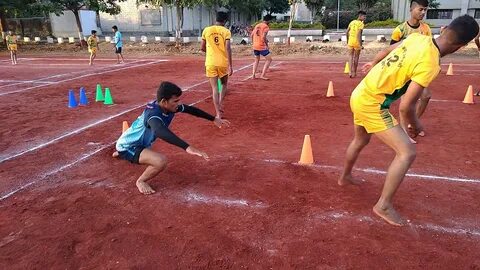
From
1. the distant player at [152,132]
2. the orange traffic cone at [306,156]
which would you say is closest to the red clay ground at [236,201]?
the orange traffic cone at [306,156]

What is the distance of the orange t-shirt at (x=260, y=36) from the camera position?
12.1m

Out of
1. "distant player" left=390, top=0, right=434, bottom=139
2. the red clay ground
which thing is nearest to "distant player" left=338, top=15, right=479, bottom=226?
the red clay ground

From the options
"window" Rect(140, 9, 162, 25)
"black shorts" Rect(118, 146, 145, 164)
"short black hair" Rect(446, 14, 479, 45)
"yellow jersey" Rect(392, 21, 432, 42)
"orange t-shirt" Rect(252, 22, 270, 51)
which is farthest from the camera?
"window" Rect(140, 9, 162, 25)

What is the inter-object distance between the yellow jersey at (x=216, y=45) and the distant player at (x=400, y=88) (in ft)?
13.7

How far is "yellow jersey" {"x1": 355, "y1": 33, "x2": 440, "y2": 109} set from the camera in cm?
320

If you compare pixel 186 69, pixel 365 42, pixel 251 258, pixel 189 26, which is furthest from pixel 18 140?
pixel 189 26

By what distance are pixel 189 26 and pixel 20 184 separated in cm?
3357

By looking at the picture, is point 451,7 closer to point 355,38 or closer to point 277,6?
point 277,6

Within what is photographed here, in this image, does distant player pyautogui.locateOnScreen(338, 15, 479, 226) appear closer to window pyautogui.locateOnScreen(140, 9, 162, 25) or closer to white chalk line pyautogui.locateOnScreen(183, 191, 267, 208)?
white chalk line pyautogui.locateOnScreen(183, 191, 267, 208)

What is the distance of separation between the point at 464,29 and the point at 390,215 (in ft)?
5.85

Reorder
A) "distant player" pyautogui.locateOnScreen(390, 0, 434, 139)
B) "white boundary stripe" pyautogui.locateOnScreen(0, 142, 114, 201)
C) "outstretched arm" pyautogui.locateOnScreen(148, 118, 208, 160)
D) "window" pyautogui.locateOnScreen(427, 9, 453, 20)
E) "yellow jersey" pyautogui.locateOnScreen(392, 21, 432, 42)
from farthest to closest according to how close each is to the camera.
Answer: "window" pyautogui.locateOnScreen(427, 9, 453, 20)
"yellow jersey" pyautogui.locateOnScreen(392, 21, 432, 42)
"distant player" pyautogui.locateOnScreen(390, 0, 434, 139)
"white boundary stripe" pyautogui.locateOnScreen(0, 142, 114, 201)
"outstretched arm" pyautogui.locateOnScreen(148, 118, 208, 160)

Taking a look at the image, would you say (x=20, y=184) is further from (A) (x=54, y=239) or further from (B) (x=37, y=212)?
(A) (x=54, y=239)

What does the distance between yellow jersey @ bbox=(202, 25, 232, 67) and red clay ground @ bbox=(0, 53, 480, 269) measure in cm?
117

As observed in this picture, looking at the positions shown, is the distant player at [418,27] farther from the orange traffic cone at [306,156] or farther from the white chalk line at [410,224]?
the white chalk line at [410,224]
